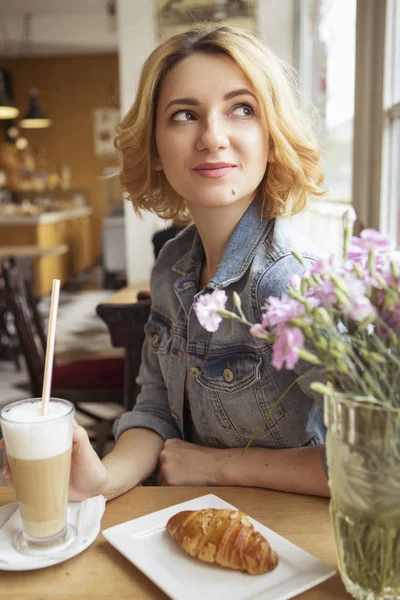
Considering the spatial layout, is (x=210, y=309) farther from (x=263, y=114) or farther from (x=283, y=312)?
(x=263, y=114)

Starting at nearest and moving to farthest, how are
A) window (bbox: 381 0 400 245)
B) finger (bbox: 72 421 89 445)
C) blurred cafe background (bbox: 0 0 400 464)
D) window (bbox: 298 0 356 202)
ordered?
finger (bbox: 72 421 89 445)
window (bbox: 381 0 400 245)
blurred cafe background (bbox: 0 0 400 464)
window (bbox: 298 0 356 202)

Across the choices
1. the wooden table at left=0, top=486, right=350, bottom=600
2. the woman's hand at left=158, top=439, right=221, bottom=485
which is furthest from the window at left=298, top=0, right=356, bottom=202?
the wooden table at left=0, top=486, right=350, bottom=600

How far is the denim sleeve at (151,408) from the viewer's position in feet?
3.83

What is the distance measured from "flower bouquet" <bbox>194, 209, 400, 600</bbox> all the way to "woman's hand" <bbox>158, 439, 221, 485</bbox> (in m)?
0.38

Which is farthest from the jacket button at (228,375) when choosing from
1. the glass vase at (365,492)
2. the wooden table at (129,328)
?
the wooden table at (129,328)

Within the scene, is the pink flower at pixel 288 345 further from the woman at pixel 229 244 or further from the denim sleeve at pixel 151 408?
the denim sleeve at pixel 151 408

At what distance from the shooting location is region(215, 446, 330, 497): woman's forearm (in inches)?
34.3

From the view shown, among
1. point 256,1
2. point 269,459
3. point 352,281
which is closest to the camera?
point 352,281

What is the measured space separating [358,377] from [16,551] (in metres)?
0.47

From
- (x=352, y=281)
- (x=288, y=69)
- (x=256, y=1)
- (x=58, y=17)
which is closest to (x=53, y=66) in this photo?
(x=58, y=17)

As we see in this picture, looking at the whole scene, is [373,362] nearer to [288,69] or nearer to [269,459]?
[269,459]

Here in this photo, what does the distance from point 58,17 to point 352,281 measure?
9.52 m

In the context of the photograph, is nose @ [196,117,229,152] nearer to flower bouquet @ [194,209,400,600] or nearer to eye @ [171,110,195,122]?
eye @ [171,110,195,122]

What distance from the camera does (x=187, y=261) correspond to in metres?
1.26
